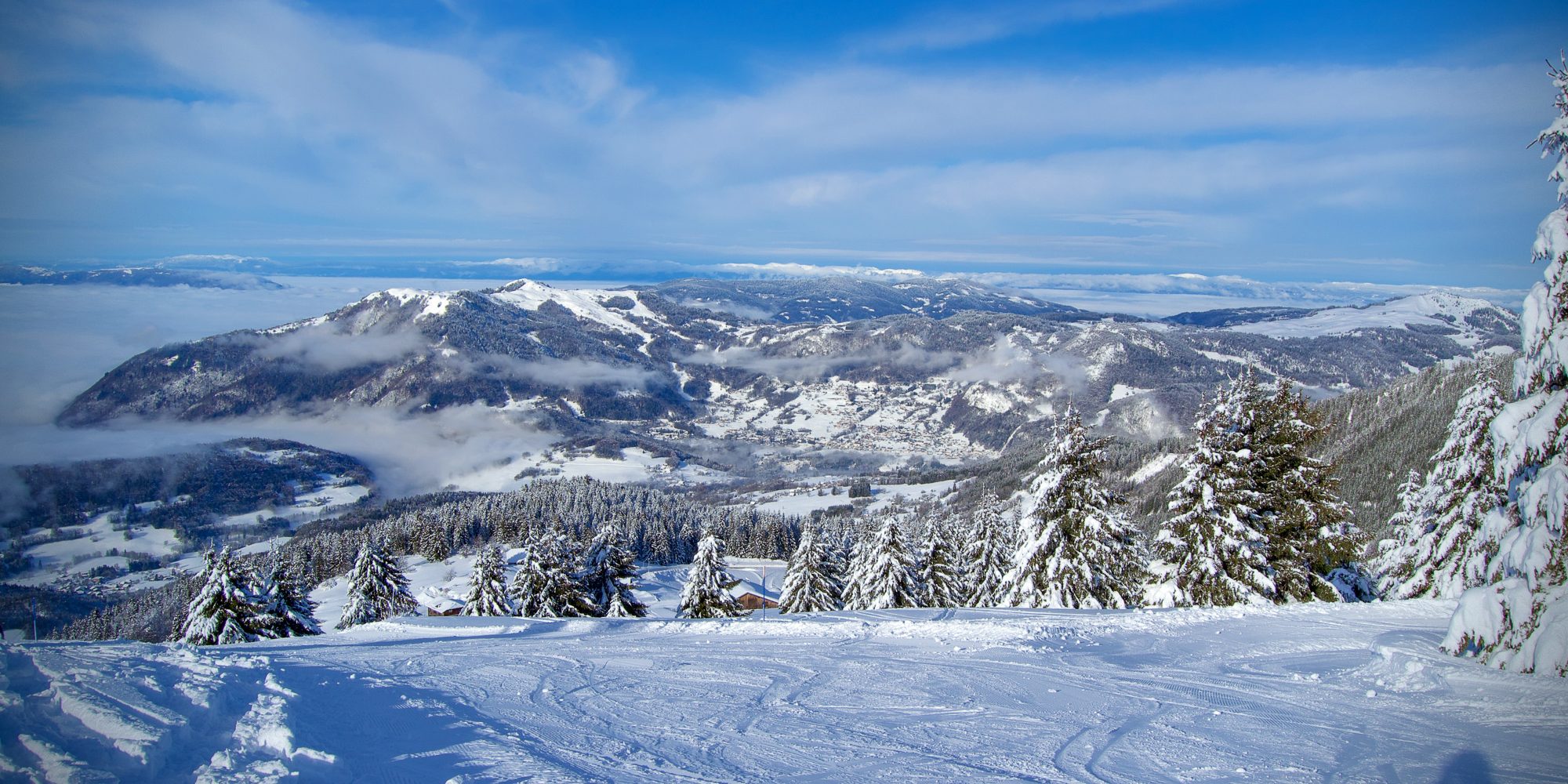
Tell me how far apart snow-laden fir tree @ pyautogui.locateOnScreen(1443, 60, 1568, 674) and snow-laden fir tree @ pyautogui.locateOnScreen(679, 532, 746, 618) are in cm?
2413

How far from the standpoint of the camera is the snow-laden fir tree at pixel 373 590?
32.8 metres

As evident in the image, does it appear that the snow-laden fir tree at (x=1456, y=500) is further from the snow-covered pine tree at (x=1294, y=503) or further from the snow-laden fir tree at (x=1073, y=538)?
the snow-laden fir tree at (x=1073, y=538)

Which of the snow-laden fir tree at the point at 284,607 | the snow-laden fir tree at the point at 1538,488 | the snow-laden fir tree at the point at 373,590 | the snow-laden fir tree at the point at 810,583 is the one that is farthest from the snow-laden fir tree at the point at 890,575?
the snow-laden fir tree at the point at 373,590

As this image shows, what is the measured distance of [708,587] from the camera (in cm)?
2955

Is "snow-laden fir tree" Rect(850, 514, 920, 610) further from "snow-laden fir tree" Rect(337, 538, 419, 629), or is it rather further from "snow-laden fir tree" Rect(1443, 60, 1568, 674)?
"snow-laden fir tree" Rect(337, 538, 419, 629)

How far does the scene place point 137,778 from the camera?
435cm

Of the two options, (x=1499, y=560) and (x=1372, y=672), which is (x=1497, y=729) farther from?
(x=1499, y=560)

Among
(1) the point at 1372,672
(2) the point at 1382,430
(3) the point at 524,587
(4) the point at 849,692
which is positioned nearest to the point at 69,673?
(4) the point at 849,692

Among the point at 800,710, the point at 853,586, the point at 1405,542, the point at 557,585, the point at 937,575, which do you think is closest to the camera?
the point at 800,710

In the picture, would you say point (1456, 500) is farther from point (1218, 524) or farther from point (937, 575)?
point (937, 575)

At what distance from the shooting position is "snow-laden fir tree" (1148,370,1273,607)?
55.6 ft

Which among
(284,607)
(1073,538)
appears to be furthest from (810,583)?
(284,607)

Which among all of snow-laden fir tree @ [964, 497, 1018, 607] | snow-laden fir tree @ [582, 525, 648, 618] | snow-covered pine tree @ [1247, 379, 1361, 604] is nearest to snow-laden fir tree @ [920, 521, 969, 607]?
snow-laden fir tree @ [964, 497, 1018, 607]

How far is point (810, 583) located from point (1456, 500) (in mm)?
22512
